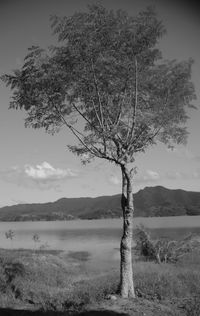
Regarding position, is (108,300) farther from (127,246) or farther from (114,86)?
(114,86)

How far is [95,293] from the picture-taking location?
19172 millimetres

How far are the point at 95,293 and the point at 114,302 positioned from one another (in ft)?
7.98

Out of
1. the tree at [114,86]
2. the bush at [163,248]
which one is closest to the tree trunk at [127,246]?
the tree at [114,86]

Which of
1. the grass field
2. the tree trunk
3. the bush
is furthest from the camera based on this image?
the bush

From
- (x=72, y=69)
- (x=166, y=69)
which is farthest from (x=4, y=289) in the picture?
(x=166, y=69)

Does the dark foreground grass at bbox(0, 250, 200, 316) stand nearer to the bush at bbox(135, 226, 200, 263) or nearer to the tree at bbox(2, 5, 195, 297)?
the tree at bbox(2, 5, 195, 297)

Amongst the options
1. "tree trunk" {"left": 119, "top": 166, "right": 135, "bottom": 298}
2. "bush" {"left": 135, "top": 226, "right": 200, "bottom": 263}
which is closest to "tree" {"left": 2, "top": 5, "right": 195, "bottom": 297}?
"tree trunk" {"left": 119, "top": 166, "right": 135, "bottom": 298}

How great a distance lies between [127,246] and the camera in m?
18.4

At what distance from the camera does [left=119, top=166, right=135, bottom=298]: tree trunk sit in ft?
59.5

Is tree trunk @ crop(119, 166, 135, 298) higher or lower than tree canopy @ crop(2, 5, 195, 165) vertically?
lower

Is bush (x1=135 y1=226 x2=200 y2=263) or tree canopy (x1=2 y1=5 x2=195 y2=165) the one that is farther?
bush (x1=135 y1=226 x2=200 y2=263)

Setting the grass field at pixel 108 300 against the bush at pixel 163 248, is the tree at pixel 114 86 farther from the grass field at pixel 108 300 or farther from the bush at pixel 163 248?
the bush at pixel 163 248

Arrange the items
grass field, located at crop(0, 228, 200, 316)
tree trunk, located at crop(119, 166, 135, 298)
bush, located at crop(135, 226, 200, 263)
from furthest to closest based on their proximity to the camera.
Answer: bush, located at crop(135, 226, 200, 263) → tree trunk, located at crop(119, 166, 135, 298) → grass field, located at crop(0, 228, 200, 316)

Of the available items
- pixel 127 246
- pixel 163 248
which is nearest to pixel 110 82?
pixel 127 246
